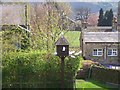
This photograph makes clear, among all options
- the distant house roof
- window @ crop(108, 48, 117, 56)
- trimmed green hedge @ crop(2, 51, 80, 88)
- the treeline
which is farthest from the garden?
the treeline

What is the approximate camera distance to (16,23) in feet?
32.1

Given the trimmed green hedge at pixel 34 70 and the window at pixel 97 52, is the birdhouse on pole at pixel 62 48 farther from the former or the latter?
the window at pixel 97 52

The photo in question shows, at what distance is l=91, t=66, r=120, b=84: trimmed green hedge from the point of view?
26.8ft

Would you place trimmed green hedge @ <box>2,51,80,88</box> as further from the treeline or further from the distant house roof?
the treeline

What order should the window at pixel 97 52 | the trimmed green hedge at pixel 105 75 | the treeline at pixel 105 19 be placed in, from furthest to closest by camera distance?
the treeline at pixel 105 19 → the window at pixel 97 52 → the trimmed green hedge at pixel 105 75

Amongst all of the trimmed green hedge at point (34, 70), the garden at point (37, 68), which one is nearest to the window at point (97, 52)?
the garden at point (37, 68)

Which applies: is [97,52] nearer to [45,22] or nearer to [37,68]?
[45,22]

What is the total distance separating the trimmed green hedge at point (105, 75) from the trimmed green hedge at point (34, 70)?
4.54 ft

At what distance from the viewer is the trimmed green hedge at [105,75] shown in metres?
8.17

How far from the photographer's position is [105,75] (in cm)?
862

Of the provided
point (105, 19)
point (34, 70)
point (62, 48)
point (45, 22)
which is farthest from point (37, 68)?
point (105, 19)

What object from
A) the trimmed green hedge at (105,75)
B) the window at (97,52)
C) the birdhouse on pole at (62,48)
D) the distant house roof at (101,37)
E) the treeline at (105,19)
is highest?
the treeline at (105,19)

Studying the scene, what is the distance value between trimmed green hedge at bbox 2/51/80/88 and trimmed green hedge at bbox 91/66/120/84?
4.54 feet

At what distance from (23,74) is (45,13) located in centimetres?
425
